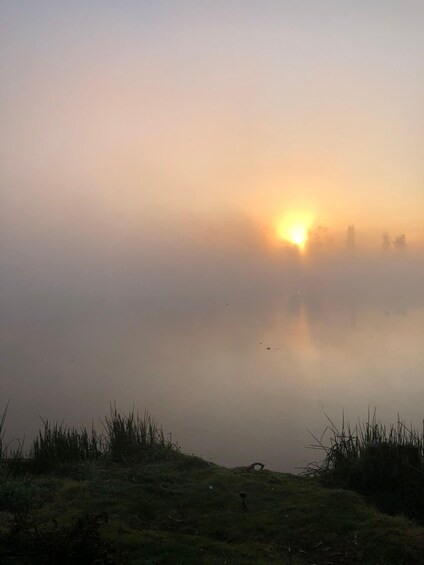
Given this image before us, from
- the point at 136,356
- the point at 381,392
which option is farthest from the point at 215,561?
the point at 136,356

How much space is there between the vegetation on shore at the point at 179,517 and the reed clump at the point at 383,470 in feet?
0.98

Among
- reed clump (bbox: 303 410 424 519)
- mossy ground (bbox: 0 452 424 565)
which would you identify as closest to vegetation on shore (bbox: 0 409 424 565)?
mossy ground (bbox: 0 452 424 565)

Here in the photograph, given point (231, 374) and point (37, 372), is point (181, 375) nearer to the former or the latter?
point (231, 374)

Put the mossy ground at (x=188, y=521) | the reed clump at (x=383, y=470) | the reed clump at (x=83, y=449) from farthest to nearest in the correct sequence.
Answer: the reed clump at (x=83, y=449)
the reed clump at (x=383, y=470)
the mossy ground at (x=188, y=521)

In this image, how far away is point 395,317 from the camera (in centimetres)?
3444

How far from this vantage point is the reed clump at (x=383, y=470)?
15.7 feet

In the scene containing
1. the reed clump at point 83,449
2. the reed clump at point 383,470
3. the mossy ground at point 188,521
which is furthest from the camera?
the reed clump at point 83,449

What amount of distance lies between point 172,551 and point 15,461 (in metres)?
3.44

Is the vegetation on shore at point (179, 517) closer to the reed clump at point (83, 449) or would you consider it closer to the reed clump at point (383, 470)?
the reed clump at point (83, 449)

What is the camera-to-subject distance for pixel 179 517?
4434mm

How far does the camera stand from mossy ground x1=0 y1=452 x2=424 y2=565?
345 cm

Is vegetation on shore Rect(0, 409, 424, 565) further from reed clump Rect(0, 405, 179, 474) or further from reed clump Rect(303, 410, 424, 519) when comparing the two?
reed clump Rect(303, 410, 424, 519)

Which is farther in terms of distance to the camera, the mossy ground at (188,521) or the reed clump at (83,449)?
the reed clump at (83,449)

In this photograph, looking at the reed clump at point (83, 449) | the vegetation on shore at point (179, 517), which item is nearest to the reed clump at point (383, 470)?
the vegetation on shore at point (179, 517)
